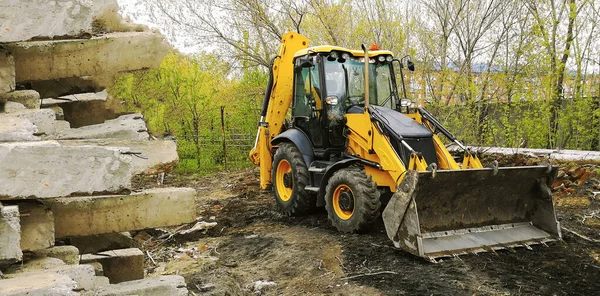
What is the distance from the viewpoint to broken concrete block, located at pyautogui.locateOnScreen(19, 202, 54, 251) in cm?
276

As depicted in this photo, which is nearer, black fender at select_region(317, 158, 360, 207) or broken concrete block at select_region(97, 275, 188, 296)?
broken concrete block at select_region(97, 275, 188, 296)

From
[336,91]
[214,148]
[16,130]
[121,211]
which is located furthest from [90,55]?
[214,148]

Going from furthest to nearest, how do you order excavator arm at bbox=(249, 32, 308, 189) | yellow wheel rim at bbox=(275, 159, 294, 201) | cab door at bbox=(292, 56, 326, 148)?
excavator arm at bbox=(249, 32, 308, 189) → yellow wheel rim at bbox=(275, 159, 294, 201) → cab door at bbox=(292, 56, 326, 148)

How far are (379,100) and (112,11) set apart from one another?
4.78 meters

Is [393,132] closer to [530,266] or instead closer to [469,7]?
[530,266]

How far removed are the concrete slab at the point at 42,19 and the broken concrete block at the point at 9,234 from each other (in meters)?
1.04

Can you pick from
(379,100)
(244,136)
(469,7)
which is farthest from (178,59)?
(379,100)

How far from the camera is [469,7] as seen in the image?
15891 mm

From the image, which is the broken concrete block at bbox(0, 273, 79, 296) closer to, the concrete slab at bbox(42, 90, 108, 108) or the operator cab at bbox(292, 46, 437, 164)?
the concrete slab at bbox(42, 90, 108, 108)

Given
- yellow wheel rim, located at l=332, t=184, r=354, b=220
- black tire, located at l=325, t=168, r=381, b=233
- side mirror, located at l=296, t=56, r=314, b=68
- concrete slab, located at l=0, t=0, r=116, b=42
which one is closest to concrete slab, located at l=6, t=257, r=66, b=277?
concrete slab, located at l=0, t=0, r=116, b=42

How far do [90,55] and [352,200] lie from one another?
3862mm

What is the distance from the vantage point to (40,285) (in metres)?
2.21

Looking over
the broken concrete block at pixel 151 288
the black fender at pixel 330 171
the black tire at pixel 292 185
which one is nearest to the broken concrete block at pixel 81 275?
the broken concrete block at pixel 151 288

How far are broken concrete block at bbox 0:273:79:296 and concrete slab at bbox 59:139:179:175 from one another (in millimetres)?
857
